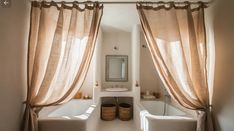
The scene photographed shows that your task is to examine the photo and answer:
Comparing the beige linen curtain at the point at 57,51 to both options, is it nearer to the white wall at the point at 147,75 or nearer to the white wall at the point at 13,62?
the white wall at the point at 13,62

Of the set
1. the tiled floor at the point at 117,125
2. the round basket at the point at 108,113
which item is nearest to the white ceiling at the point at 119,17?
the round basket at the point at 108,113

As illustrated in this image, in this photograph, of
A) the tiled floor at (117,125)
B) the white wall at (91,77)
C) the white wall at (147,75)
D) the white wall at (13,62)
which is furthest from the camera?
the white wall at (147,75)

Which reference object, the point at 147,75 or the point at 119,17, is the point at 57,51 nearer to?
the point at 119,17

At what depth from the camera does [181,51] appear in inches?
88.9

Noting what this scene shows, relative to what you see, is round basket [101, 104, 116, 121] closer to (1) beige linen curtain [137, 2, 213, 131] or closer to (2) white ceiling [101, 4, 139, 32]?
(2) white ceiling [101, 4, 139, 32]

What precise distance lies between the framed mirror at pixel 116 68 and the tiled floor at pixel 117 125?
44.9 inches

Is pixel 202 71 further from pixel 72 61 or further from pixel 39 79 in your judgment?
pixel 39 79

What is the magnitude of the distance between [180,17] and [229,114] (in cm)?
128

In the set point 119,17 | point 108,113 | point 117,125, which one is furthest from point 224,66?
point 108,113

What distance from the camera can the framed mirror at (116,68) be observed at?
4.97 meters

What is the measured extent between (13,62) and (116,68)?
3.24 meters

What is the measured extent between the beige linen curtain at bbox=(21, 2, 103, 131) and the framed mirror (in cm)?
268

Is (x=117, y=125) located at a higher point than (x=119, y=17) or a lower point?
lower

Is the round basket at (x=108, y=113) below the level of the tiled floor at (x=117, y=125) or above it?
above
